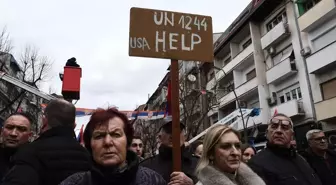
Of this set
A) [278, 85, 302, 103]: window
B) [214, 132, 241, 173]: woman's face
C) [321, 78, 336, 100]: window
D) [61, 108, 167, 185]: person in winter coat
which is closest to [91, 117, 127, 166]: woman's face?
[61, 108, 167, 185]: person in winter coat

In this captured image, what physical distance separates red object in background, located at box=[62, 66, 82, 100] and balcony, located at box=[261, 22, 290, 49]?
688 inches

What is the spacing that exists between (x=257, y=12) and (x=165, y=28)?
69.9ft

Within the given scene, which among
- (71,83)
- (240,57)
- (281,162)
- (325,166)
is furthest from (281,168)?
(240,57)

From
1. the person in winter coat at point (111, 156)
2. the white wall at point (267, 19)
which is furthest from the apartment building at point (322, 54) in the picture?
the person in winter coat at point (111, 156)

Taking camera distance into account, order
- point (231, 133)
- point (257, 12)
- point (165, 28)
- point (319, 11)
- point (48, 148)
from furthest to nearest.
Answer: point (257, 12) < point (319, 11) < point (165, 28) < point (231, 133) < point (48, 148)

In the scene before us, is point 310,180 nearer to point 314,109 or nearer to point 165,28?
point 165,28

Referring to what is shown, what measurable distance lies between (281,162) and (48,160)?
2143mm

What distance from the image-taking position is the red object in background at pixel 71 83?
4.27m

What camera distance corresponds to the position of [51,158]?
2.15m

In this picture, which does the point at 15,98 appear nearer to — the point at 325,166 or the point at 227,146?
the point at 325,166

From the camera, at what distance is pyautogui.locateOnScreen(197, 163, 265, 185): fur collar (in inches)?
87.7

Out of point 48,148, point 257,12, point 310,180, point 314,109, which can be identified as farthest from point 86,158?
point 257,12

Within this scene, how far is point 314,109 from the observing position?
1689 centimetres

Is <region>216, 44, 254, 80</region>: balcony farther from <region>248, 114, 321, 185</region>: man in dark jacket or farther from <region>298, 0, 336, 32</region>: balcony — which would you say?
<region>248, 114, 321, 185</region>: man in dark jacket
